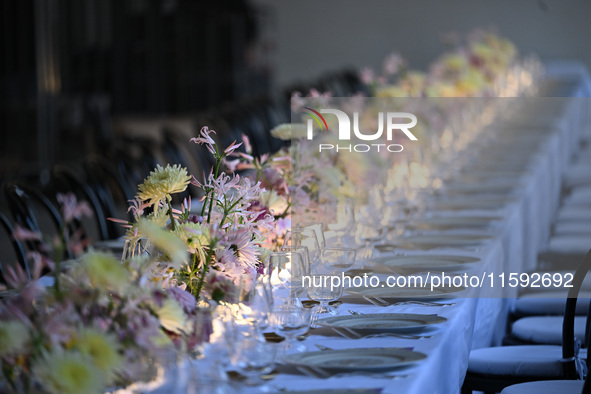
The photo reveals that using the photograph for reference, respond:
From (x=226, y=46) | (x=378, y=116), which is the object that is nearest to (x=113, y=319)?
(x=378, y=116)

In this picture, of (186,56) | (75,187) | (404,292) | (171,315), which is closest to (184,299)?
(171,315)

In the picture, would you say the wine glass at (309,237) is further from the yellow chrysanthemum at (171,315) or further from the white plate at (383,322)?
the yellow chrysanthemum at (171,315)

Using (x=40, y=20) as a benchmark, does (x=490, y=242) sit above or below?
below

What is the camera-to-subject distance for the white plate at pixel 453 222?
3.10 m

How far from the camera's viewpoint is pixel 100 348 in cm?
125

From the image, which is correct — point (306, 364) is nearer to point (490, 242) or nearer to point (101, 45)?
point (490, 242)

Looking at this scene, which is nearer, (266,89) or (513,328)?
(513,328)

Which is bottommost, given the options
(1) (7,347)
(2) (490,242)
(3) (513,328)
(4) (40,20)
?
(3) (513,328)

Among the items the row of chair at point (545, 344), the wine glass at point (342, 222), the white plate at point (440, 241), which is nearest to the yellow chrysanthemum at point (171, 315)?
the row of chair at point (545, 344)

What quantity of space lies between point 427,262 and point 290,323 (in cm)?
87

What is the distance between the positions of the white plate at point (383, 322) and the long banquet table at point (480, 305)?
3 cm

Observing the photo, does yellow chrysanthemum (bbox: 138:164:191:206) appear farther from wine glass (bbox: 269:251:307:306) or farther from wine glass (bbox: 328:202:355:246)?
wine glass (bbox: 328:202:355:246)

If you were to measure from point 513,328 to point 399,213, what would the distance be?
0.59 metres

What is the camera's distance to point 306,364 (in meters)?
1.63
